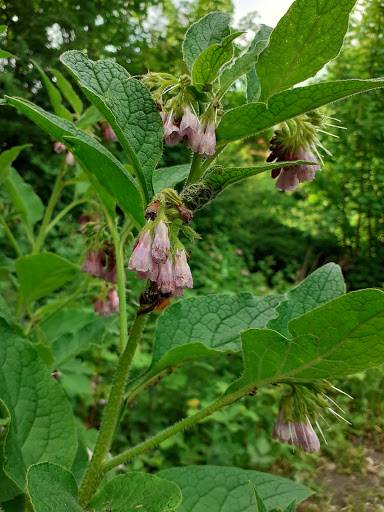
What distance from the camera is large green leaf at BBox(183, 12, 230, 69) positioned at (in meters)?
0.81

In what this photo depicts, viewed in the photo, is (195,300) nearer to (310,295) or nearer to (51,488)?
(310,295)

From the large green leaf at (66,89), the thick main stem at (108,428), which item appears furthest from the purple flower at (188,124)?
→ the large green leaf at (66,89)

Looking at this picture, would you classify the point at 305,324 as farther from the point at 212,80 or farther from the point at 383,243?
the point at 383,243

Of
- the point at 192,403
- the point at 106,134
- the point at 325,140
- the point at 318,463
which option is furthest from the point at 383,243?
the point at 106,134

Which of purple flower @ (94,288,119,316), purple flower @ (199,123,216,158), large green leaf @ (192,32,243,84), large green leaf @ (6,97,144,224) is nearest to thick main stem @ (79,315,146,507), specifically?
large green leaf @ (6,97,144,224)

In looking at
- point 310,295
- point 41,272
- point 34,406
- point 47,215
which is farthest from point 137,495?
point 47,215

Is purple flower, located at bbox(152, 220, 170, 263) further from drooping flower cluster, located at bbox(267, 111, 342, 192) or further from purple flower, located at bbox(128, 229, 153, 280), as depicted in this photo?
drooping flower cluster, located at bbox(267, 111, 342, 192)

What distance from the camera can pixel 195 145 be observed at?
2.43 ft

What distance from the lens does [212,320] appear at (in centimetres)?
95

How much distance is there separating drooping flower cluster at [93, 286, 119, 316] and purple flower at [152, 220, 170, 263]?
1284 millimetres

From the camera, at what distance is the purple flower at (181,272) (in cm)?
73

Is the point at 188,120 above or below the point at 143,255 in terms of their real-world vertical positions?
above

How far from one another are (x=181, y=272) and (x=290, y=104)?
1.05ft

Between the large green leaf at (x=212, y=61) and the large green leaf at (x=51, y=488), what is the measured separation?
0.66 metres
